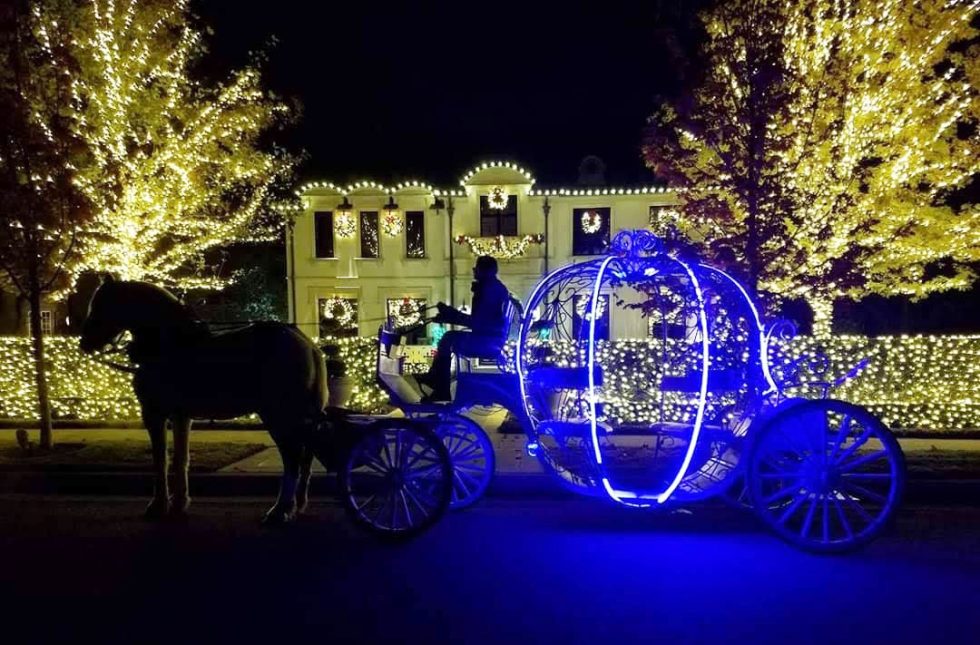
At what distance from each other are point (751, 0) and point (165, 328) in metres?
7.49

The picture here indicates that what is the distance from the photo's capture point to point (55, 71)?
7.96 meters

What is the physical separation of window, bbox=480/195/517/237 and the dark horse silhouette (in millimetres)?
14074

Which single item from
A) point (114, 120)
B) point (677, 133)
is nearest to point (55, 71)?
point (114, 120)

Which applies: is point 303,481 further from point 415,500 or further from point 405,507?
point 415,500

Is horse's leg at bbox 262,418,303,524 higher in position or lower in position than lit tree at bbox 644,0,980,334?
lower

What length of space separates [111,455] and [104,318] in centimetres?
315

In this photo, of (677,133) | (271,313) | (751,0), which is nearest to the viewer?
(751,0)

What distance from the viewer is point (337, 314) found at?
64.7ft

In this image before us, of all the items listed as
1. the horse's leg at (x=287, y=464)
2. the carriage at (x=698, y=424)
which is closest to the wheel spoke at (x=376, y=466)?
the carriage at (x=698, y=424)

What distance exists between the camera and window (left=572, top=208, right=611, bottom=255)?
18.7 m

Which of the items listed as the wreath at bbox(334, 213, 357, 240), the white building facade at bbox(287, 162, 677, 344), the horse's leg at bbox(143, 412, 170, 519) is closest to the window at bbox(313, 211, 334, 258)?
the white building facade at bbox(287, 162, 677, 344)

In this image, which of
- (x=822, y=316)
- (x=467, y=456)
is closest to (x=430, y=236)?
(x=822, y=316)

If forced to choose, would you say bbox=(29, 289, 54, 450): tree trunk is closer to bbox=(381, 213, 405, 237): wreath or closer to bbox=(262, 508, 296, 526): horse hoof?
bbox=(262, 508, 296, 526): horse hoof

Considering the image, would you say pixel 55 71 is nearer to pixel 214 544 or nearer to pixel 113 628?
pixel 214 544
